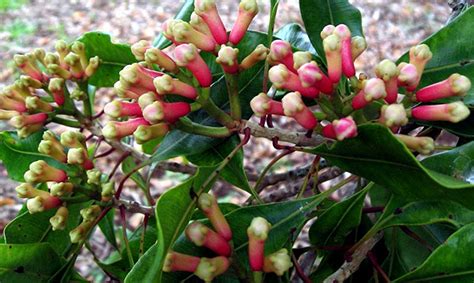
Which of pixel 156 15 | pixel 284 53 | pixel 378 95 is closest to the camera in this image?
pixel 378 95

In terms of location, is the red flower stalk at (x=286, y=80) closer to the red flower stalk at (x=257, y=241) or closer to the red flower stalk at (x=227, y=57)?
the red flower stalk at (x=227, y=57)

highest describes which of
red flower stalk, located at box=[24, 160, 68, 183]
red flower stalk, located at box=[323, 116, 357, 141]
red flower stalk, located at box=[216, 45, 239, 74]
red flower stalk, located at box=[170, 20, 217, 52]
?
red flower stalk, located at box=[170, 20, 217, 52]

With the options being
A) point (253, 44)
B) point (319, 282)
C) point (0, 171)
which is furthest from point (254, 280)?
point (0, 171)

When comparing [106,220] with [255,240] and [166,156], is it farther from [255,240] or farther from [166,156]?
[255,240]

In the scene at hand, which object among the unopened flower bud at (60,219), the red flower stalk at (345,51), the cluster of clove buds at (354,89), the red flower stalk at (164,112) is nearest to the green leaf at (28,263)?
the unopened flower bud at (60,219)

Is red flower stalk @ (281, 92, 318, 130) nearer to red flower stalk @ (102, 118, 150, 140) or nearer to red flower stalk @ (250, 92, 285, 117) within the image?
red flower stalk @ (250, 92, 285, 117)

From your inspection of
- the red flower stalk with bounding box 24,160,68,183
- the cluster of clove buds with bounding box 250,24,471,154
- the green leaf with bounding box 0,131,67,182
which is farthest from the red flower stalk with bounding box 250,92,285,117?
the green leaf with bounding box 0,131,67,182

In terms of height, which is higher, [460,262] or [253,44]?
[253,44]

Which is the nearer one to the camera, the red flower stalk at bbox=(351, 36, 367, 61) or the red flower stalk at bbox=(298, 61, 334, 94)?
the red flower stalk at bbox=(298, 61, 334, 94)
